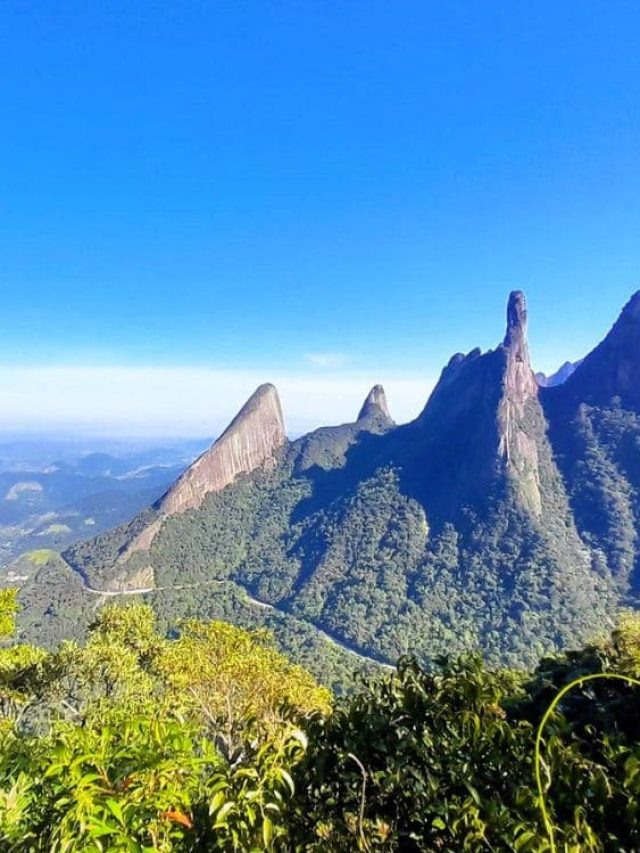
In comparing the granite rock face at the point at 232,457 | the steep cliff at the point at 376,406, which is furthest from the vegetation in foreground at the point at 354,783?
the steep cliff at the point at 376,406

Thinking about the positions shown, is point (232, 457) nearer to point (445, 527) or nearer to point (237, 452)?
point (237, 452)

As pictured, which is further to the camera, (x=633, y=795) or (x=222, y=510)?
(x=222, y=510)

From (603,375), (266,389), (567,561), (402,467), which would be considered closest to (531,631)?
(567,561)

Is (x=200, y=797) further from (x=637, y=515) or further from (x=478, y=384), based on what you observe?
(x=478, y=384)

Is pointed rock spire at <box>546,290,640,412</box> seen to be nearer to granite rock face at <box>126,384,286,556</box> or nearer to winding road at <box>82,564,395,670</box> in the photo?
granite rock face at <box>126,384,286,556</box>

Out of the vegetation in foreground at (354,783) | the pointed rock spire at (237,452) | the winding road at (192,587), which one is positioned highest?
the pointed rock spire at (237,452)

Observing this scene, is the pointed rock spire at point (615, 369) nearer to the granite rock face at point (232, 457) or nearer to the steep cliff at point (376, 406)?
the steep cliff at point (376, 406)

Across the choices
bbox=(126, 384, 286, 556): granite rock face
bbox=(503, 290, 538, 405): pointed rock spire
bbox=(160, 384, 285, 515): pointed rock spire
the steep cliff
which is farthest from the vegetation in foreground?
the steep cliff

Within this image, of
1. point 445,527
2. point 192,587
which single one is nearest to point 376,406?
point 445,527
